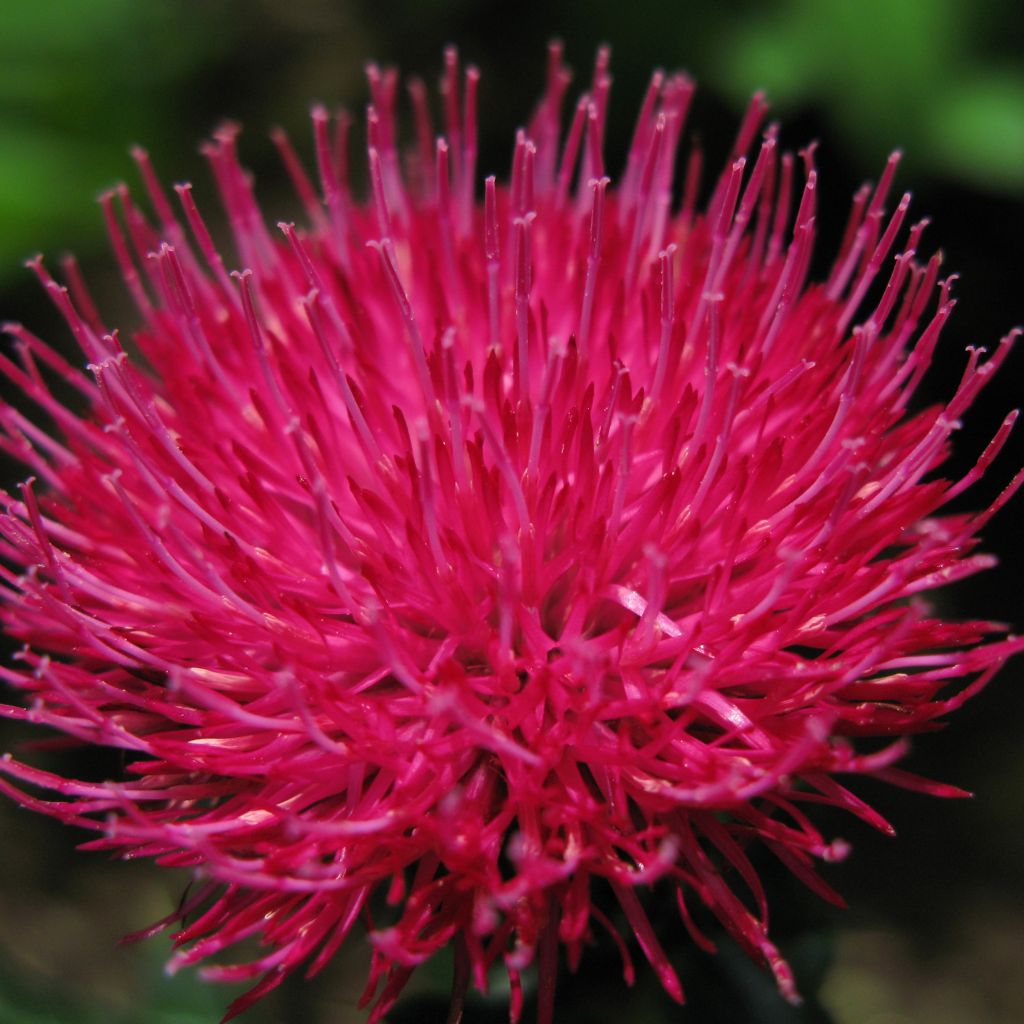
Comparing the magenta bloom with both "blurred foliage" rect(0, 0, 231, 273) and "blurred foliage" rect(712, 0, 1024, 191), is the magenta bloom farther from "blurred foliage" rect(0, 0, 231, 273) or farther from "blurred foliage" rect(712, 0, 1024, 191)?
"blurred foliage" rect(0, 0, 231, 273)

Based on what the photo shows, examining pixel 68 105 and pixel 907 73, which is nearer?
pixel 907 73

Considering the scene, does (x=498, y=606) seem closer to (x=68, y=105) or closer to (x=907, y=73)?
(x=907, y=73)

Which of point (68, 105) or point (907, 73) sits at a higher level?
point (907, 73)

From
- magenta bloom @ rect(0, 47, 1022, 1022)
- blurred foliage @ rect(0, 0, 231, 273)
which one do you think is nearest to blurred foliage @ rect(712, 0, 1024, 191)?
magenta bloom @ rect(0, 47, 1022, 1022)

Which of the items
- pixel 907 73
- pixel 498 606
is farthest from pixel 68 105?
pixel 498 606

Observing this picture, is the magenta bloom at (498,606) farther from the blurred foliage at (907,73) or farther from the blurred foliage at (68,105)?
the blurred foliage at (68,105)

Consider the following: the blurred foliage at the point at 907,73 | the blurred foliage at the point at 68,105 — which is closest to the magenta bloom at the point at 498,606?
the blurred foliage at the point at 907,73

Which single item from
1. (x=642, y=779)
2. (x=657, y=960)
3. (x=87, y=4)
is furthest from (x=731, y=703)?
(x=87, y=4)

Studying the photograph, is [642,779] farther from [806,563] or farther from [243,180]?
[243,180]
